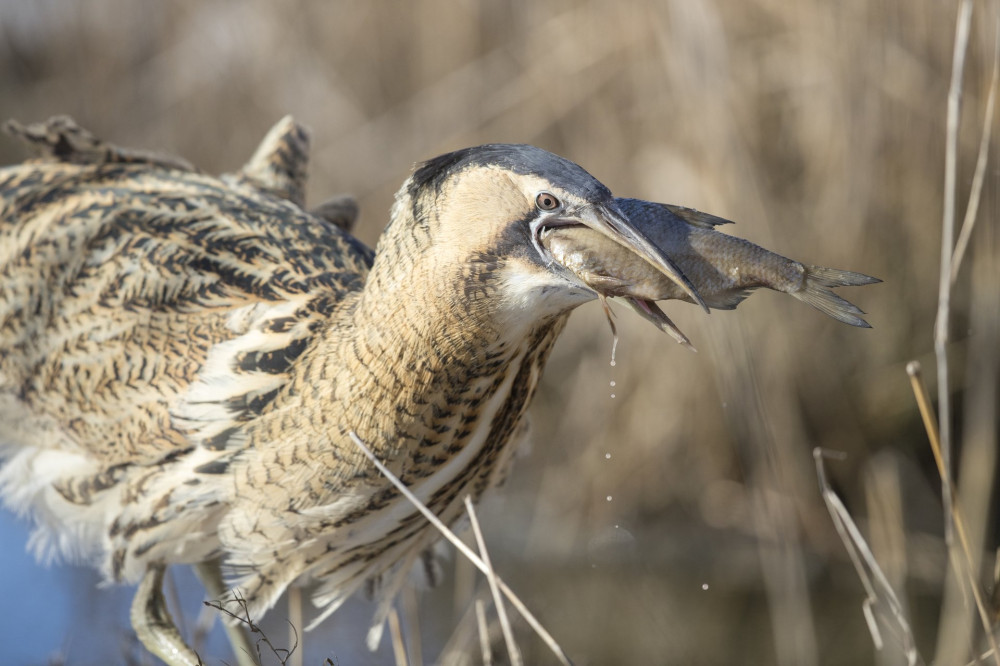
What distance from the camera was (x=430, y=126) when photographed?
471 cm

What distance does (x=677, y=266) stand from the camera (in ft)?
5.73

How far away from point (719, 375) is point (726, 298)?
159 cm

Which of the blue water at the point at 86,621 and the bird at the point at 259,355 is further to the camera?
the blue water at the point at 86,621

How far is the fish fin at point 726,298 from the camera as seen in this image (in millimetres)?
1772

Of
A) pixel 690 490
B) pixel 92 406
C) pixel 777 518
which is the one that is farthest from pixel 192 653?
pixel 690 490

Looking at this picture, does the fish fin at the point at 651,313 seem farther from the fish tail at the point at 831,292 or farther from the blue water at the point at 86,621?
the blue water at the point at 86,621

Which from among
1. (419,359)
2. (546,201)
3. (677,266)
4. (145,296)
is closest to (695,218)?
(677,266)

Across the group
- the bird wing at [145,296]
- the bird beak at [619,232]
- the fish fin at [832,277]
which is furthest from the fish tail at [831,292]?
the bird wing at [145,296]

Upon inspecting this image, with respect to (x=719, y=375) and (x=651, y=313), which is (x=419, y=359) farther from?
(x=719, y=375)

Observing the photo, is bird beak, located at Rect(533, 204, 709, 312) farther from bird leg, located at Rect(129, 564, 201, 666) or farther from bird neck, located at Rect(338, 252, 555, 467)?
bird leg, located at Rect(129, 564, 201, 666)

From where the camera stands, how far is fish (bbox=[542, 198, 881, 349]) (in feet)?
5.57

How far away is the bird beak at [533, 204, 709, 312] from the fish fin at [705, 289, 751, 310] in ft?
0.16

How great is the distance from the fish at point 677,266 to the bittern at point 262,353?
1 cm

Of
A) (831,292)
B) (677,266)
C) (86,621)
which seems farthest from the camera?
(86,621)
